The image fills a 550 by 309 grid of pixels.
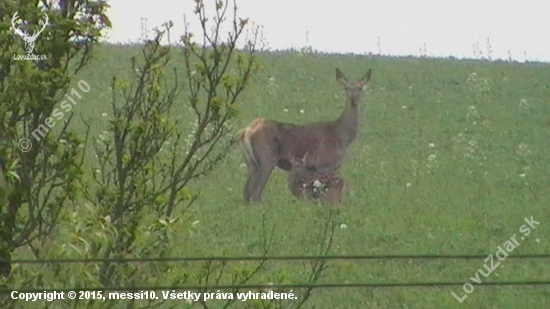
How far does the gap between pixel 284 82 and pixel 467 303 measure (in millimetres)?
19562

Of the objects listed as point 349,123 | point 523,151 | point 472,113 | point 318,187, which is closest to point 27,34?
point 318,187

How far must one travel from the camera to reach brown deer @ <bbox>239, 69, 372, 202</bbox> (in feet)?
59.7

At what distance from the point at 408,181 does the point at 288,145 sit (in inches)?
92.5

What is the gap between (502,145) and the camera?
2489cm

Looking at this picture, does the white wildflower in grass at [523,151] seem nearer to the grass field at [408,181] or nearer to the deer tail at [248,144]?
the grass field at [408,181]

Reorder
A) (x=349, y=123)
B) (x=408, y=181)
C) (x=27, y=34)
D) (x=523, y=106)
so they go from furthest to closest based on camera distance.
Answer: (x=523, y=106)
(x=408, y=181)
(x=349, y=123)
(x=27, y=34)

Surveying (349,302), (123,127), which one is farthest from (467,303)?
(123,127)

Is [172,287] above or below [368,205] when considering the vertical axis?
below

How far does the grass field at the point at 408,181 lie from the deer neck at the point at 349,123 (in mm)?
722

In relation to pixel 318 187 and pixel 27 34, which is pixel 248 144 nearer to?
pixel 318 187

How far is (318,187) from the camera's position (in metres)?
17.5

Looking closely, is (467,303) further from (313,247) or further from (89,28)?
(89,28)

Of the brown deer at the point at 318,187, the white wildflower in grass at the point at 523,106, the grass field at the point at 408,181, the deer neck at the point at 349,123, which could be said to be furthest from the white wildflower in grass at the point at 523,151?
the brown deer at the point at 318,187

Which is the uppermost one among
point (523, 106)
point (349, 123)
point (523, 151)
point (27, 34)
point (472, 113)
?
point (523, 106)
